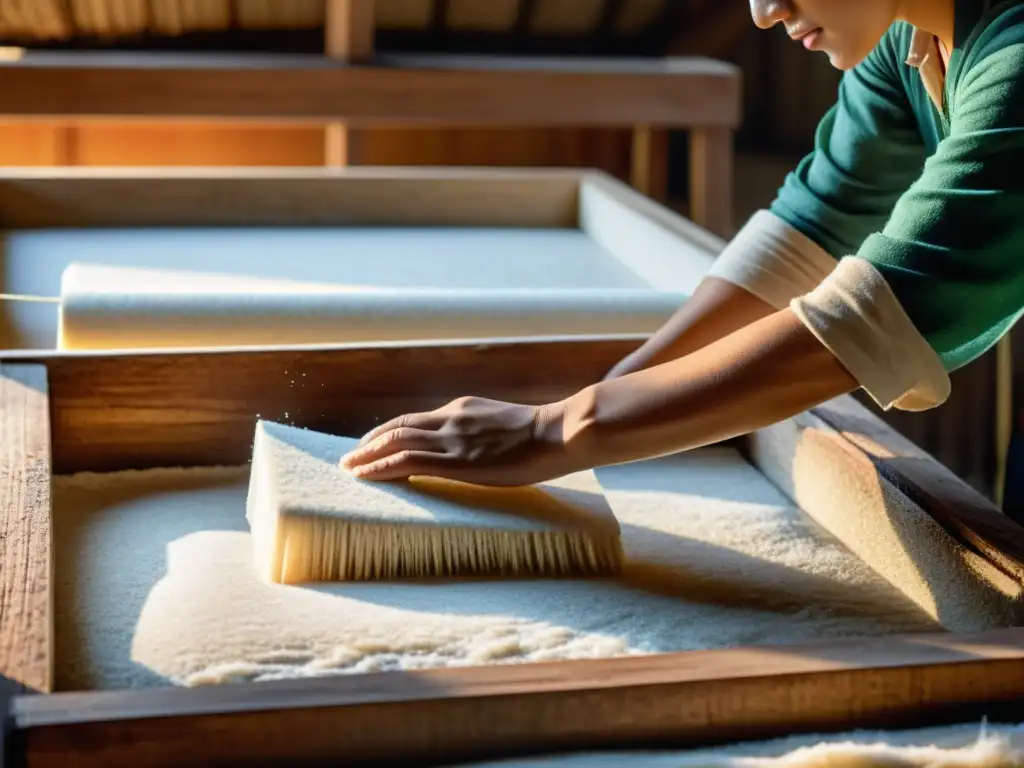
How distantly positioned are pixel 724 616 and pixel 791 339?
8.6 inches

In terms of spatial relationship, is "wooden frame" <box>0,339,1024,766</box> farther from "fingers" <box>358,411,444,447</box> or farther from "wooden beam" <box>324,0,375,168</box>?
"wooden beam" <box>324,0,375,168</box>

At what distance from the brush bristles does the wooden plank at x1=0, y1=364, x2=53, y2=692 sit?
0.60ft

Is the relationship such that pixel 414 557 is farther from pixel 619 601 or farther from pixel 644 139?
pixel 644 139

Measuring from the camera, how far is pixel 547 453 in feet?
3.23

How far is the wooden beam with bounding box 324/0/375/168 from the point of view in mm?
3326

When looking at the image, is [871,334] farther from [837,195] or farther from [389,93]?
[389,93]

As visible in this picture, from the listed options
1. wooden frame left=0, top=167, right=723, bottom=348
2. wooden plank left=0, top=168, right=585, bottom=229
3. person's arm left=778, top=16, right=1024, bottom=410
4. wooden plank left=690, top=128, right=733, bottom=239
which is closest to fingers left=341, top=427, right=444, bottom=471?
person's arm left=778, top=16, right=1024, bottom=410

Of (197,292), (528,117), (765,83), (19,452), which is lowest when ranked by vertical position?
(19,452)

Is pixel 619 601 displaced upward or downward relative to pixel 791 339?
downward

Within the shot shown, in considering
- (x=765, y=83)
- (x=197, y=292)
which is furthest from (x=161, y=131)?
(x=197, y=292)

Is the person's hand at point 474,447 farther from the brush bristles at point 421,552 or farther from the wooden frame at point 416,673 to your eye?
the wooden frame at point 416,673

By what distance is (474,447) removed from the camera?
1.02m

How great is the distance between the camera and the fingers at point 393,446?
1.04 metres

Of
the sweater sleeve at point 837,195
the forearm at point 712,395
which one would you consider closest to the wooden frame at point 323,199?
the sweater sleeve at point 837,195
